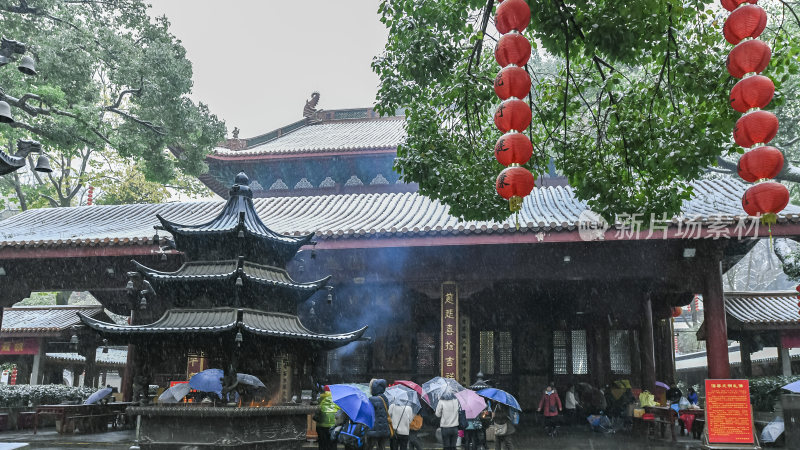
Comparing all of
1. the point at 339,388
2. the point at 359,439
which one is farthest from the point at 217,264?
the point at 359,439

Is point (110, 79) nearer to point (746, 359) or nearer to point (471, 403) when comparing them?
point (471, 403)

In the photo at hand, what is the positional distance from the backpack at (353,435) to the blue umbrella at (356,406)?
14 cm

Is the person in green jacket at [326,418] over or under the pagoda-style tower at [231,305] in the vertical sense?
under

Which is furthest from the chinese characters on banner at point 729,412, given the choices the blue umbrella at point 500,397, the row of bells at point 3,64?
the row of bells at point 3,64

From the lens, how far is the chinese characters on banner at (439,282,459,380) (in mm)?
11781

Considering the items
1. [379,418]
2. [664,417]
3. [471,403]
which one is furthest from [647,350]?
[379,418]

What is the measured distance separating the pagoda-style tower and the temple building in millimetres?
52

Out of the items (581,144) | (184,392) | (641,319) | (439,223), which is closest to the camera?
(581,144)

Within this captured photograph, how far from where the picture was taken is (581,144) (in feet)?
22.2

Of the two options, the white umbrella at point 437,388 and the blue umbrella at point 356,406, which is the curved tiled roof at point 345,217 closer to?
the white umbrella at point 437,388

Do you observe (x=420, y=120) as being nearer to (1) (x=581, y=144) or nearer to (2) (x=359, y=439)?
(1) (x=581, y=144)

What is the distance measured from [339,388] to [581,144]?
183 inches

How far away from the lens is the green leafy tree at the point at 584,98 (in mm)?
5531

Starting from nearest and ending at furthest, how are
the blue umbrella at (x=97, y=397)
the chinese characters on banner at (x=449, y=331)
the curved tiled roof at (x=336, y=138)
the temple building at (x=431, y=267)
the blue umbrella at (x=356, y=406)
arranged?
the blue umbrella at (x=356, y=406)
the temple building at (x=431, y=267)
the chinese characters on banner at (x=449, y=331)
the blue umbrella at (x=97, y=397)
the curved tiled roof at (x=336, y=138)
